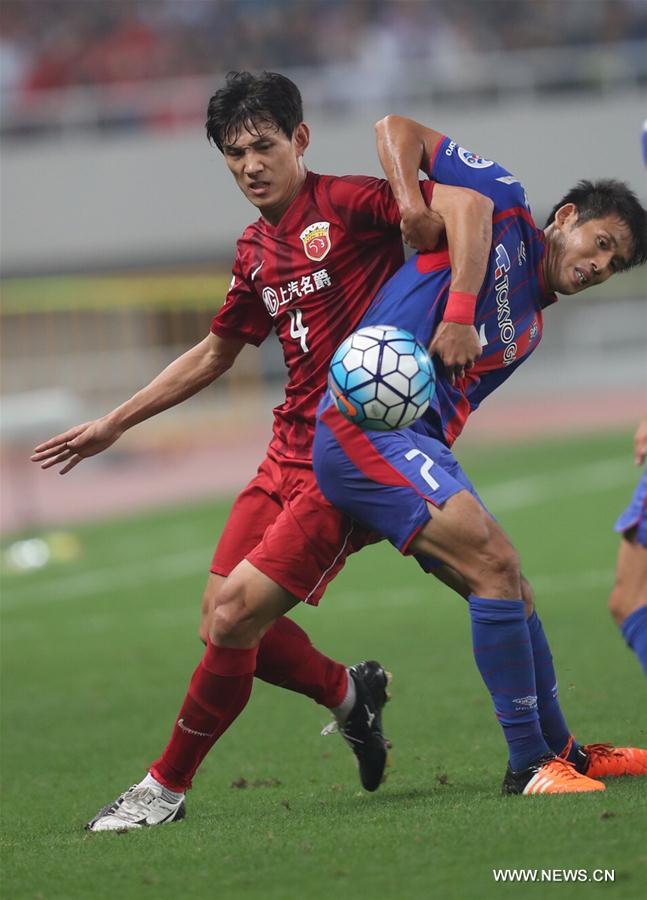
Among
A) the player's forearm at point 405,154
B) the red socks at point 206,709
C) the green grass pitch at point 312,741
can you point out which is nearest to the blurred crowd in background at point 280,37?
the green grass pitch at point 312,741

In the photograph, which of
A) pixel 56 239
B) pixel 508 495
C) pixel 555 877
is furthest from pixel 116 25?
pixel 555 877

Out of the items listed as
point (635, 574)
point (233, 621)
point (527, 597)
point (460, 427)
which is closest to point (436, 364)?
point (460, 427)

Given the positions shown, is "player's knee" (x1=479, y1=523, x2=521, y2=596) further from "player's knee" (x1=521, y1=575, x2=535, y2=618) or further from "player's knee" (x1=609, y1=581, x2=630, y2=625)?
"player's knee" (x1=609, y1=581, x2=630, y2=625)

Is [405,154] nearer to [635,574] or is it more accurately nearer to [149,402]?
[149,402]

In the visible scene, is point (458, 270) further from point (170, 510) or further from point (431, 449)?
point (170, 510)

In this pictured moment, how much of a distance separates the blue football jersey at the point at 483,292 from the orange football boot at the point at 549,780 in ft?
3.73

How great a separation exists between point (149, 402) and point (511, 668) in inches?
68.8

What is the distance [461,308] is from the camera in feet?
16.4

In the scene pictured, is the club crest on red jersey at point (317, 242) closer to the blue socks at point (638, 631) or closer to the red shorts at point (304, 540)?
the red shorts at point (304, 540)

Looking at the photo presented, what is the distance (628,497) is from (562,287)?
34.2 feet

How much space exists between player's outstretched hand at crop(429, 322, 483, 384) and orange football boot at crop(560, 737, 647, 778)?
1.44m

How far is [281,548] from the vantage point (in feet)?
17.3

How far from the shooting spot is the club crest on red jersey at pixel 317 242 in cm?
543

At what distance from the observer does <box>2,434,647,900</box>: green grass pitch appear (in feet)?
14.1
